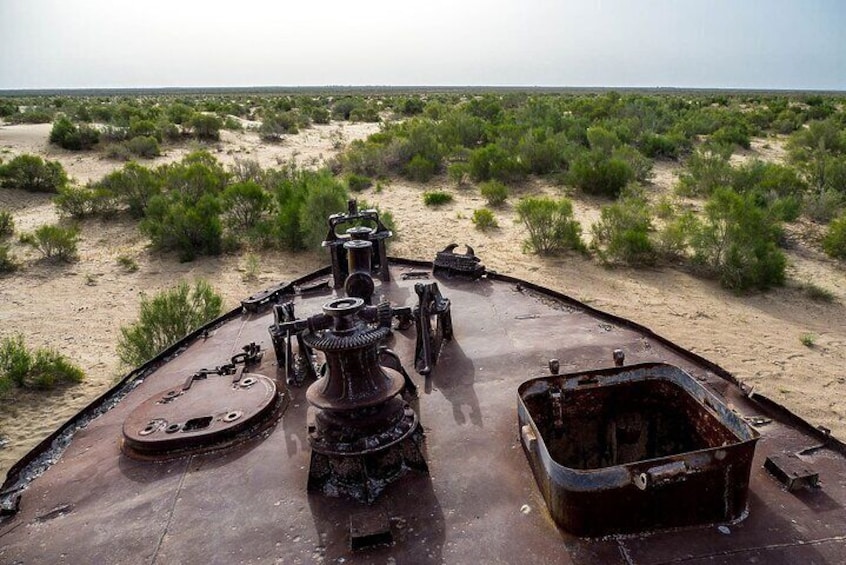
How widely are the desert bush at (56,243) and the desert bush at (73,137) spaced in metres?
14.3

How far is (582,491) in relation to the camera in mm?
2283

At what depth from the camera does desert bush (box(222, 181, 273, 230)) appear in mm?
14258

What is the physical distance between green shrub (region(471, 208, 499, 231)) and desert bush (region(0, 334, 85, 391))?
956cm

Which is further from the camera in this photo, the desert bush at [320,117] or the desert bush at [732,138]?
the desert bush at [320,117]

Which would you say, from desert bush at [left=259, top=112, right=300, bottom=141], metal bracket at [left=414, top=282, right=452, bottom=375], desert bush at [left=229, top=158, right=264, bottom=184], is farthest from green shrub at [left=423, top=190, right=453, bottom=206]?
desert bush at [left=259, top=112, right=300, bottom=141]

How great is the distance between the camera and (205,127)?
27328mm

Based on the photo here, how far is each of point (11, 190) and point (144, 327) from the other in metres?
14.4

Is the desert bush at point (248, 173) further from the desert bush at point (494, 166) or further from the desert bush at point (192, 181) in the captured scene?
the desert bush at point (494, 166)

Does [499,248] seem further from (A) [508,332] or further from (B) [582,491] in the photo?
(B) [582,491]

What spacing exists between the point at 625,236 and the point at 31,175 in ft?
61.9

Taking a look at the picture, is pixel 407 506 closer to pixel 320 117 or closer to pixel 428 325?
pixel 428 325

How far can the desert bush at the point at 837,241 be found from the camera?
1118cm

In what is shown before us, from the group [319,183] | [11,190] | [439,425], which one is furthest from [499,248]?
[11,190]

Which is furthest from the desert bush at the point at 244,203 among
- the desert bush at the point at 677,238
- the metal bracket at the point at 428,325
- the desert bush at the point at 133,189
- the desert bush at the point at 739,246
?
the metal bracket at the point at 428,325
